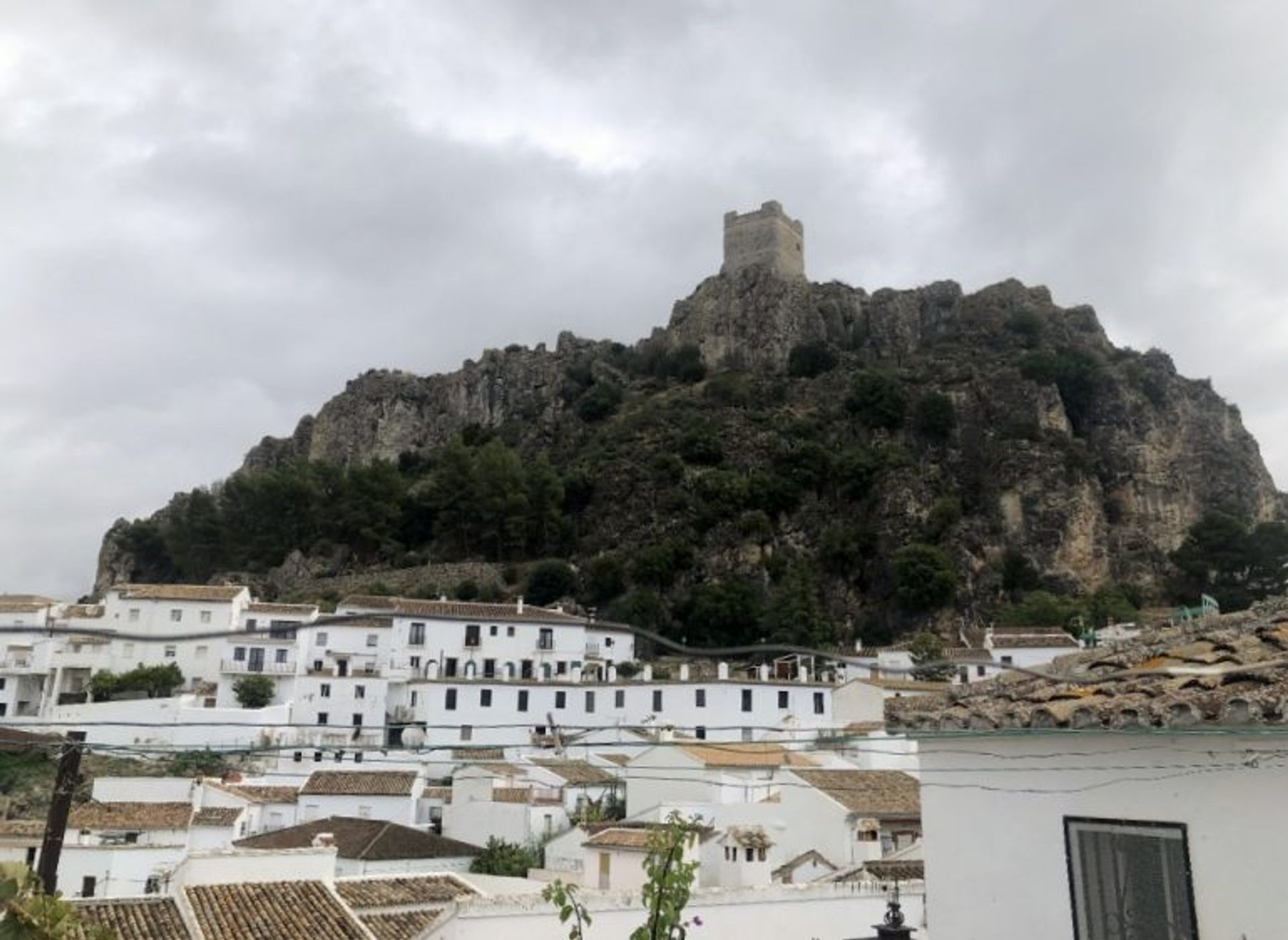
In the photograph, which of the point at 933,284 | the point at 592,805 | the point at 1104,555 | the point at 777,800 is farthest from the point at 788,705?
the point at 933,284

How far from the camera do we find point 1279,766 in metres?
4.41

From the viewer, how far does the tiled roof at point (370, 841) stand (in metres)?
21.6

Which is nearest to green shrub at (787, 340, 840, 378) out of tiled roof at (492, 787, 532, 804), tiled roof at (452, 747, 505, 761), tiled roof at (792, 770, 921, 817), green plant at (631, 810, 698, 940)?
tiled roof at (452, 747, 505, 761)

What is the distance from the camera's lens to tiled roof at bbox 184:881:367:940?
12258 millimetres

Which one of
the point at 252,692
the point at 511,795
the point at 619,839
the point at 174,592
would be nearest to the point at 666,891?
the point at 619,839

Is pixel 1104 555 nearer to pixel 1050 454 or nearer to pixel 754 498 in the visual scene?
pixel 1050 454

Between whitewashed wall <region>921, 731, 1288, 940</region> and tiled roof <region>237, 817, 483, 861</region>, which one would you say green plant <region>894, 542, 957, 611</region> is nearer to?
tiled roof <region>237, 817, 483, 861</region>

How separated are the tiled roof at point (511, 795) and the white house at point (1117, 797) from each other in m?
22.4

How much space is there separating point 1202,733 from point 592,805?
2662 centimetres

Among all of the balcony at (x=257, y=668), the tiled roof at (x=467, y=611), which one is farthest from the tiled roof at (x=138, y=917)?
the balcony at (x=257, y=668)

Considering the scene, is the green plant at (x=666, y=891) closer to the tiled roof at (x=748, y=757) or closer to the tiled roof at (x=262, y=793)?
the tiled roof at (x=748, y=757)

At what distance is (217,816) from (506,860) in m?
7.81

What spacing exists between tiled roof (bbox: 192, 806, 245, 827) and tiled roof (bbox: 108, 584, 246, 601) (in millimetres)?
27192

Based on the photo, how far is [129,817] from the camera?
2436 centimetres
